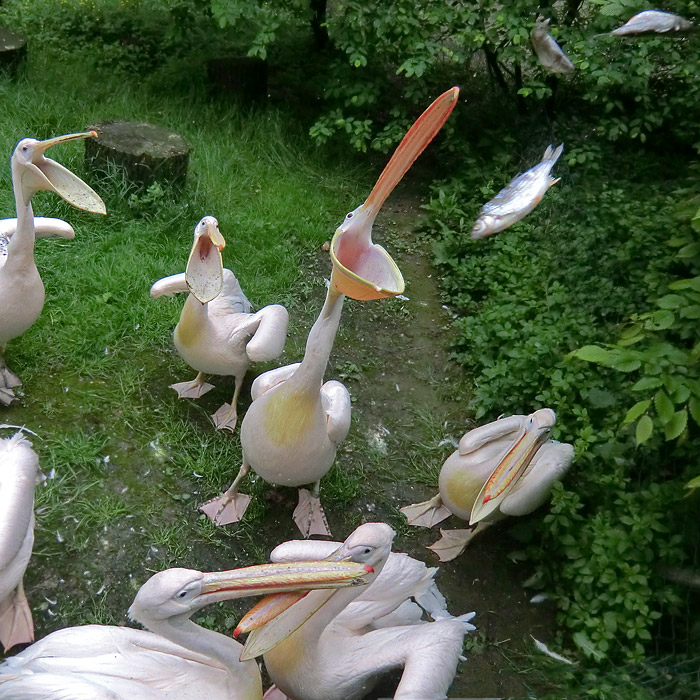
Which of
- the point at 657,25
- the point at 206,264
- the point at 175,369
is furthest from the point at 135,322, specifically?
the point at 657,25

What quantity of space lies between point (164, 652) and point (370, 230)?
1423mm

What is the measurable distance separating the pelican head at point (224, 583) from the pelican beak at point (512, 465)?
70cm

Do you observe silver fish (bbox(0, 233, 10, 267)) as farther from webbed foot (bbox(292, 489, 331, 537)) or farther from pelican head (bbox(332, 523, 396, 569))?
pelican head (bbox(332, 523, 396, 569))

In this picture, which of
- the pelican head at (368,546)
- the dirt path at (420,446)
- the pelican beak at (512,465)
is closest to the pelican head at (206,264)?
the dirt path at (420,446)

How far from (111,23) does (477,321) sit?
4717 mm

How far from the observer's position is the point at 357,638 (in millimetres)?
2350

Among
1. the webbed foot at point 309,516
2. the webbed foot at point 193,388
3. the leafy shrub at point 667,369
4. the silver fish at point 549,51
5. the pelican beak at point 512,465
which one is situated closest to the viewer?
the leafy shrub at point 667,369

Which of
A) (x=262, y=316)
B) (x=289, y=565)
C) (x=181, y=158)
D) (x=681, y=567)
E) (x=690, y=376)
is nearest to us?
(x=289, y=565)

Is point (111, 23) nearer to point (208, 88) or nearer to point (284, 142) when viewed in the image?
point (208, 88)

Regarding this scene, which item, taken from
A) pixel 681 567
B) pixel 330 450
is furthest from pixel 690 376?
pixel 330 450

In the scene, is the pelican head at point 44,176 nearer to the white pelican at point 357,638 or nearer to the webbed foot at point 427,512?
the white pelican at point 357,638

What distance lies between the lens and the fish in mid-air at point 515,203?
259 cm

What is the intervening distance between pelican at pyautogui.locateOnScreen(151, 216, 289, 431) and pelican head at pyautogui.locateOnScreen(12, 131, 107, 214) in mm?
509

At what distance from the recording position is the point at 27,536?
7.99ft
